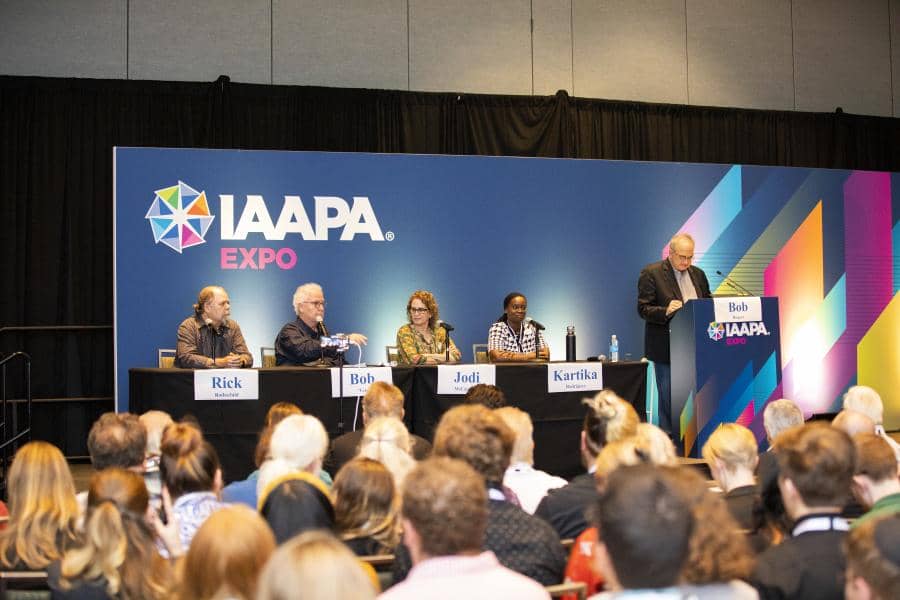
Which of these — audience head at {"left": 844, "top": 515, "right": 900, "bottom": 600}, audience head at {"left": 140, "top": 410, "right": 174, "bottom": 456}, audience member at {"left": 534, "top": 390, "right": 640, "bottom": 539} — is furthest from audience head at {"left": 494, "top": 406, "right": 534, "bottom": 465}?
audience head at {"left": 844, "top": 515, "right": 900, "bottom": 600}

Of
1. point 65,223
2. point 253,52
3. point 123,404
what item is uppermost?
point 253,52

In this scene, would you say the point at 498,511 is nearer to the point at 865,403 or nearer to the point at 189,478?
the point at 189,478

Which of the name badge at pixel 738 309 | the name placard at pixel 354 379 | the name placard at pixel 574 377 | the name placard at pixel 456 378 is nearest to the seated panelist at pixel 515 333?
the name placard at pixel 574 377

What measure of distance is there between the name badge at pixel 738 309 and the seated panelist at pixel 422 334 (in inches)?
76.1

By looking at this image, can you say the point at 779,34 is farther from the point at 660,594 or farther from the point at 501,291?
the point at 660,594

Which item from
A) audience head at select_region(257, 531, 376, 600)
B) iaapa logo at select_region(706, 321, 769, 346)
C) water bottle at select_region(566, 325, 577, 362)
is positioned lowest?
audience head at select_region(257, 531, 376, 600)

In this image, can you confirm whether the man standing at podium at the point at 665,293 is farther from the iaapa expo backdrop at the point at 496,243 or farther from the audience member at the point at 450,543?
the audience member at the point at 450,543

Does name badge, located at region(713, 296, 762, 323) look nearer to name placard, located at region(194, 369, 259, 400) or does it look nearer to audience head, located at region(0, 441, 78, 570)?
name placard, located at region(194, 369, 259, 400)

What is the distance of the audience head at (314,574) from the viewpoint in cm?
160

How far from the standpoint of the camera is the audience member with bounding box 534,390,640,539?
3.20m

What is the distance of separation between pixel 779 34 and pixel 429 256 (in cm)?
518

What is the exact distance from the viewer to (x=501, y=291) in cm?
871

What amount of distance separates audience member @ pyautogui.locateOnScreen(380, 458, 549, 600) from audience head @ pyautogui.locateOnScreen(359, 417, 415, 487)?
141cm

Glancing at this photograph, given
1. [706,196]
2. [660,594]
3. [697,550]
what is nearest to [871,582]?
[697,550]
